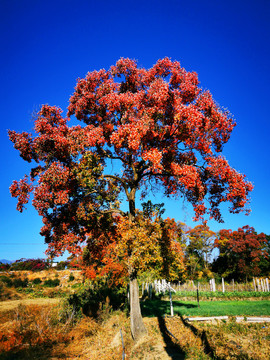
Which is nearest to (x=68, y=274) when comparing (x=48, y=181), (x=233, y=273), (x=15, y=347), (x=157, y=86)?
(x=233, y=273)

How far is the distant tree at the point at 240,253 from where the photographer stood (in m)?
32.2

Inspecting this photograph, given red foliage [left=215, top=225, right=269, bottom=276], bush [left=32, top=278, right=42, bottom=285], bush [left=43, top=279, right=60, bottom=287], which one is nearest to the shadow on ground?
red foliage [left=215, top=225, right=269, bottom=276]

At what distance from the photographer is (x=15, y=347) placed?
9711mm

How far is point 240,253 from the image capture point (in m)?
34.2

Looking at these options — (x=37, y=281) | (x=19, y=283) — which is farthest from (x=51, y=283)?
(x=19, y=283)

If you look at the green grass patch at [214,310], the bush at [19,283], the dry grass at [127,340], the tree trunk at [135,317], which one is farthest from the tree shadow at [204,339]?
the bush at [19,283]

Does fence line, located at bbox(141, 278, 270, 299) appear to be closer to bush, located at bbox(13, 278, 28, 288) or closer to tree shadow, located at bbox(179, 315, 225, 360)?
tree shadow, located at bbox(179, 315, 225, 360)

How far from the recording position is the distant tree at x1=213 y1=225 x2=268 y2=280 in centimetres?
3216

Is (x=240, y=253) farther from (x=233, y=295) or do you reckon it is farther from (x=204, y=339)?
(x=204, y=339)

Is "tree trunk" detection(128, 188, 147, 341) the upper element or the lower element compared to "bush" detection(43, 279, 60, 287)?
upper

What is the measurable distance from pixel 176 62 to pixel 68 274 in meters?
36.6

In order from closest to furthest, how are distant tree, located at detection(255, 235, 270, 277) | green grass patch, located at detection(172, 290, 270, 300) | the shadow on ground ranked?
the shadow on ground → green grass patch, located at detection(172, 290, 270, 300) → distant tree, located at detection(255, 235, 270, 277)

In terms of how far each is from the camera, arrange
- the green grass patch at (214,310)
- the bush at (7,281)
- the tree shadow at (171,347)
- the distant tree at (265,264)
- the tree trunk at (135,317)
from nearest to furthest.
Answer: the tree shadow at (171,347)
the tree trunk at (135,317)
the green grass patch at (214,310)
the bush at (7,281)
the distant tree at (265,264)

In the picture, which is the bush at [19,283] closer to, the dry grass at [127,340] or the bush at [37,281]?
the bush at [37,281]
